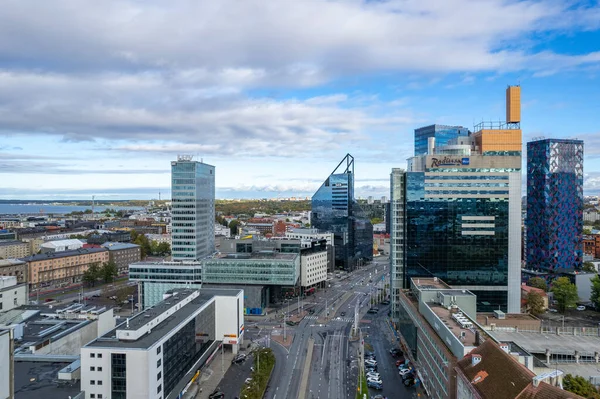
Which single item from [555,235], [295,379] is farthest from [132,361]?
[555,235]

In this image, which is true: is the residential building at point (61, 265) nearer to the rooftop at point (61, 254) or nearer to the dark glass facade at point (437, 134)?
the rooftop at point (61, 254)

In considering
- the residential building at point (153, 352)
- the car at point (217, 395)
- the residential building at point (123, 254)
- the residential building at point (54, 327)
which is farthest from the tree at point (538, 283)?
the residential building at point (123, 254)

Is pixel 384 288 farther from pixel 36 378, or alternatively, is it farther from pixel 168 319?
pixel 36 378

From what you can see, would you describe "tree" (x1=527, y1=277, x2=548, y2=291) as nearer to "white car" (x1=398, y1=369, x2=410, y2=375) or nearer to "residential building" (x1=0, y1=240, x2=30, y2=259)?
"white car" (x1=398, y1=369, x2=410, y2=375)

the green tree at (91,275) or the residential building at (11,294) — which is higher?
the residential building at (11,294)

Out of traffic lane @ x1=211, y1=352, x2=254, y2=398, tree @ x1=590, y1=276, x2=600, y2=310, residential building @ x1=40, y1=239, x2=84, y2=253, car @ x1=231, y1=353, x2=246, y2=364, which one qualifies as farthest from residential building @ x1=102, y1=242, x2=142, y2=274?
tree @ x1=590, y1=276, x2=600, y2=310
